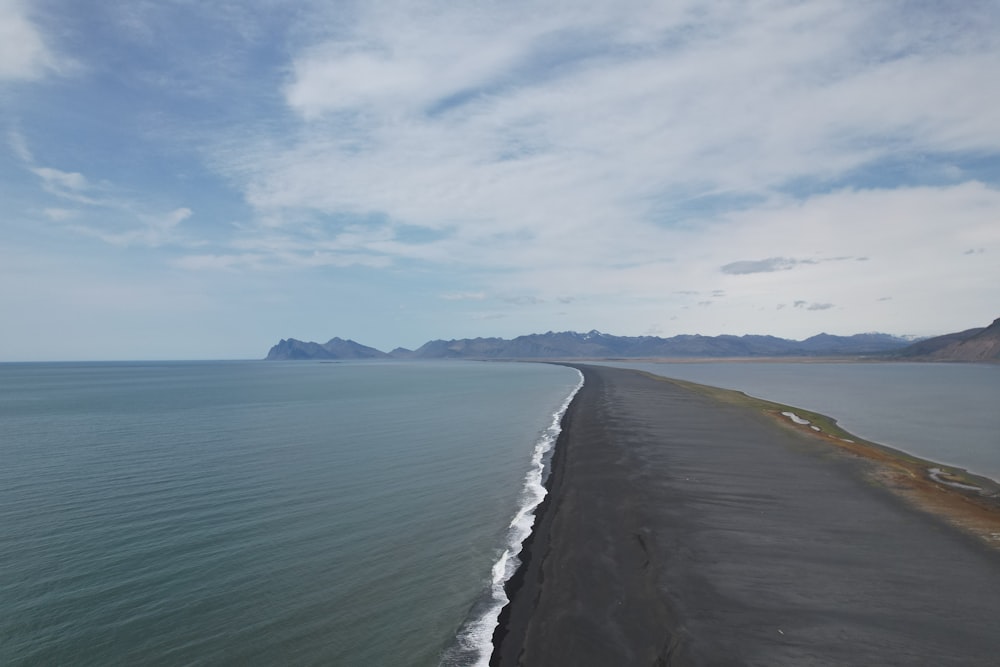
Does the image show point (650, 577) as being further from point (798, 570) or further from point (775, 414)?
point (775, 414)

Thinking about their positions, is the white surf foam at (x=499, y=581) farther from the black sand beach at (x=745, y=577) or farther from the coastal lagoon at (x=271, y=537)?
the black sand beach at (x=745, y=577)

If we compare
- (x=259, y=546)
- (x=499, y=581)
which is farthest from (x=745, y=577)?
(x=259, y=546)

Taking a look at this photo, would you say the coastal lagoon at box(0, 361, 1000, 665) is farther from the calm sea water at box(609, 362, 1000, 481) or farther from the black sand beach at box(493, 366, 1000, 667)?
the black sand beach at box(493, 366, 1000, 667)

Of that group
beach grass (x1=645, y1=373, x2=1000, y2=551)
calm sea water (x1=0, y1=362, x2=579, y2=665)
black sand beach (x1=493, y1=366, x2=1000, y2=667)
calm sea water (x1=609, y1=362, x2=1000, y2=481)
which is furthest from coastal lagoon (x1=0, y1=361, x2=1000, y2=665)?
beach grass (x1=645, y1=373, x2=1000, y2=551)

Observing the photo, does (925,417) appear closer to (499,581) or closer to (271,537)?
(499,581)

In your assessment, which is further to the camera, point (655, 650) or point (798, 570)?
point (798, 570)

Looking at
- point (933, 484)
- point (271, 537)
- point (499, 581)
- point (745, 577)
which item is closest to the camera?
point (745, 577)

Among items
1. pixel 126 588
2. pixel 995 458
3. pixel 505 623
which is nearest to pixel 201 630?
pixel 126 588
